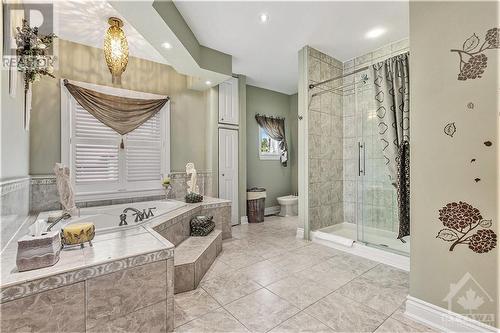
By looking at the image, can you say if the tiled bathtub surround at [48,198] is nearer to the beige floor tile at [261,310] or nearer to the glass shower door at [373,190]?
the beige floor tile at [261,310]

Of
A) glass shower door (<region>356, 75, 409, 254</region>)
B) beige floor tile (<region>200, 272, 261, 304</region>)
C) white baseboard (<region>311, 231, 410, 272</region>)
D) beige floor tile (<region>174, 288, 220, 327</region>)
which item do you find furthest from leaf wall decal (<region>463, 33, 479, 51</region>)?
beige floor tile (<region>174, 288, 220, 327</region>)

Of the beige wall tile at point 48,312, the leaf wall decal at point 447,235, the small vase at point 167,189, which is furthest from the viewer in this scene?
the small vase at point 167,189

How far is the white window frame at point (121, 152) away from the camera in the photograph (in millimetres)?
2967

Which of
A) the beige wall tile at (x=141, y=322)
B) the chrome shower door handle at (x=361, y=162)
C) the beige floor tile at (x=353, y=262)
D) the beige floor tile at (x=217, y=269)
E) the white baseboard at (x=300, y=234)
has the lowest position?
the beige floor tile at (x=353, y=262)

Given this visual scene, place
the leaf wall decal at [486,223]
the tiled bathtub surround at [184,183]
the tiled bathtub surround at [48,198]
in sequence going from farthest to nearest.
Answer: the tiled bathtub surround at [184,183] < the tiled bathtub surround at [48,198] < the leaf wall decal at [486,223]

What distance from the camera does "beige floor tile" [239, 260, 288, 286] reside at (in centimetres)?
219

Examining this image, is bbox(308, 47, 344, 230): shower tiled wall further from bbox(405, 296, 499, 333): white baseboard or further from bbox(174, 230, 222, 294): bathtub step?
bbox(405, 296, 499, 333): white baseboard

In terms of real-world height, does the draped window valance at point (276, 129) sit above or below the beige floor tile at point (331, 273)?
above

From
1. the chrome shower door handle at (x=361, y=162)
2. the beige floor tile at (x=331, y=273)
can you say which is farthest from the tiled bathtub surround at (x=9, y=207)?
the chrome shower door handle at (x=361, y=162)

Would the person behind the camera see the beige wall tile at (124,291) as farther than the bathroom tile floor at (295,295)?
No

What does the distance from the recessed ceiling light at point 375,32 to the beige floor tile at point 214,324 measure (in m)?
3.68

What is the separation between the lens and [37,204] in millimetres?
2803

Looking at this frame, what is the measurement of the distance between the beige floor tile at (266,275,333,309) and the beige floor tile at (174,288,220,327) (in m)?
0.56

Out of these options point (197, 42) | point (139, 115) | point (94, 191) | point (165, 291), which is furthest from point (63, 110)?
point (165, 291)
